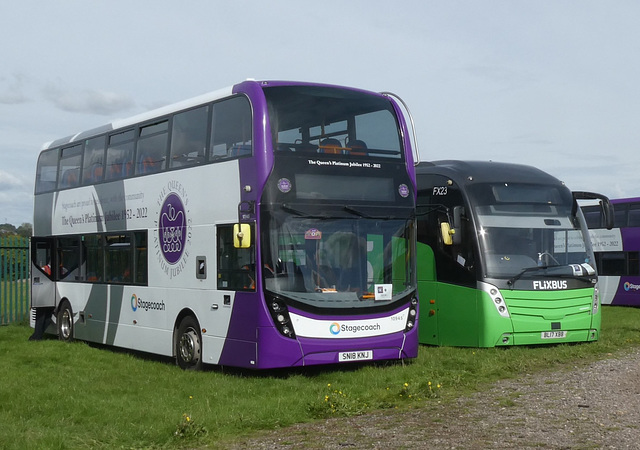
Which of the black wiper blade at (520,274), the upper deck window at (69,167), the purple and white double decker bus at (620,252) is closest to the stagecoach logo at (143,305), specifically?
the upper deck window at (69,167)

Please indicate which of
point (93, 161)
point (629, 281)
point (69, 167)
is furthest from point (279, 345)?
point (629, 281)

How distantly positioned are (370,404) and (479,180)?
23.4 feet

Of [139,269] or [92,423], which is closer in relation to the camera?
[92,423]

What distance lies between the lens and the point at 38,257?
69.2ft

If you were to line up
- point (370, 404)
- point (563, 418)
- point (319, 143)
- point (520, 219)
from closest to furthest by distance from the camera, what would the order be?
point (563, 418), point (370, 404), point (319, 143), point (520, 219)

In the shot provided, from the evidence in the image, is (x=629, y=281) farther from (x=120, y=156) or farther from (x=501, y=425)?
(x=501, y=425)

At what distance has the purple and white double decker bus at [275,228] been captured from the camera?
1368 cm

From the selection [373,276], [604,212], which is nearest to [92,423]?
[373,276]

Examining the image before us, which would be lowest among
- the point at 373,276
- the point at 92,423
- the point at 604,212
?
the point at 92,423

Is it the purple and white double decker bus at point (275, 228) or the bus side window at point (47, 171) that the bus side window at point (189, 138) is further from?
the bus side window at point (47, 171)

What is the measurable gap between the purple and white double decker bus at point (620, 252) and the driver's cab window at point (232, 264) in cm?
1963

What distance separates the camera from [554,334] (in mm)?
16969

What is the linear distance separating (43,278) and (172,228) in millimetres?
6125

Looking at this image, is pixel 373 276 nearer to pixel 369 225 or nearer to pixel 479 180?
pixel 369 225
